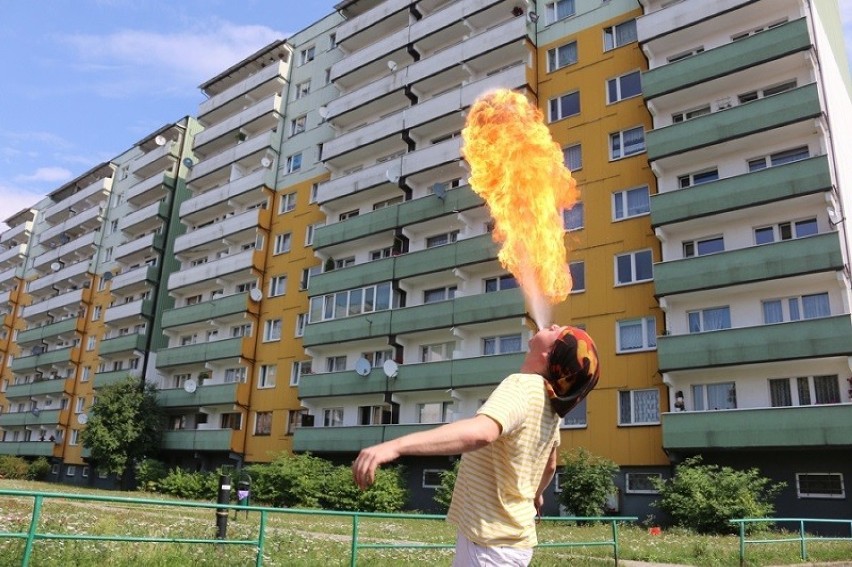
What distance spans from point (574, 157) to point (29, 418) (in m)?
54.9

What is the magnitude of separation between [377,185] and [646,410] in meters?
19.5

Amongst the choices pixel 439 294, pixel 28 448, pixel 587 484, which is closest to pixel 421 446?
pixel 587 484

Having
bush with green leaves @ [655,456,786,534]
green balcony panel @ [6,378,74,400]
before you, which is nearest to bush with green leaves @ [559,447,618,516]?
bush with green leaves @ [655,456,786,534]

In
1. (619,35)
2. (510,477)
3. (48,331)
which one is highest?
(619,35)

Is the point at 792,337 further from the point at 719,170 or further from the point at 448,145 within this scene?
the point at 448,145

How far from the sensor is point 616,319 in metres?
28.5

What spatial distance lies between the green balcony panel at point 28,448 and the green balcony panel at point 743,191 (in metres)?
53.3

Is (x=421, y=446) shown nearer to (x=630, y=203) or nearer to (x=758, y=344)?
(x=758, y=344)

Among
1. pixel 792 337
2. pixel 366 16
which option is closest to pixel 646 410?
pixel 792 337

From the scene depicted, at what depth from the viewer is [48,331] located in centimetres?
6544

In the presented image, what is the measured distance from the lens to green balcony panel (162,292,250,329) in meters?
44.2

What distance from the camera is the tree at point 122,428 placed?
143 feet

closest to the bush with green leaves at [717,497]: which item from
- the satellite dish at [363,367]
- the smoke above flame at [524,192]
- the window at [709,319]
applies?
the window at [709,319]

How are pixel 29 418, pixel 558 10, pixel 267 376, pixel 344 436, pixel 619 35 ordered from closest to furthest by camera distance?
pixel 619 35 < pixel 344 436 < pixel 558 10 < pixel 267 376 < pixel 29 418
